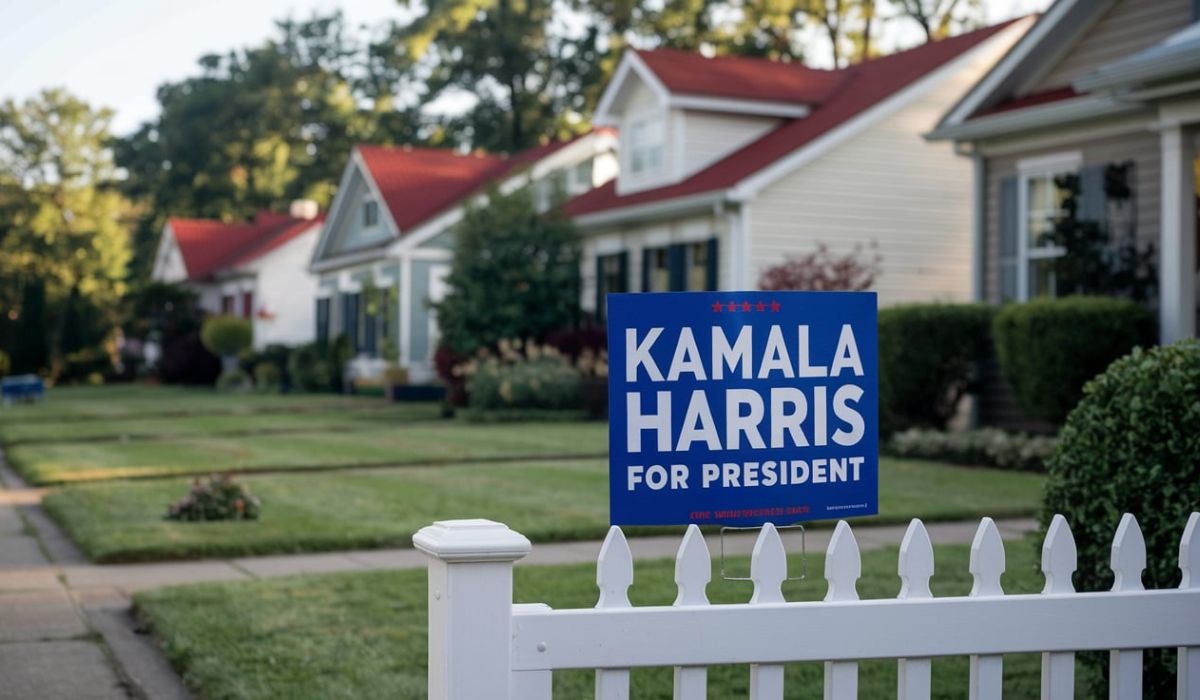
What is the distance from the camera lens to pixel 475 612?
3.03m

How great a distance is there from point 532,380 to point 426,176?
12.5 m

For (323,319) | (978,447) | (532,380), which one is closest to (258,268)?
(323,319)

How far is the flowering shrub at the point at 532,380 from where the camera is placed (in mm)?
23219

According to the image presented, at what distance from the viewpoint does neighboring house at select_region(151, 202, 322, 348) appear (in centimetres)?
4362

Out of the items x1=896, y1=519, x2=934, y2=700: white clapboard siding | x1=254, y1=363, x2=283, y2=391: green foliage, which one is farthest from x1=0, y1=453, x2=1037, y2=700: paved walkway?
x1=254, y1=363, x2=283, y2=391: green foliage

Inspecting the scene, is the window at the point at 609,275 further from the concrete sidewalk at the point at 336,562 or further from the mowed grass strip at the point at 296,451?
the concrete sidewalk at the point at 336,562

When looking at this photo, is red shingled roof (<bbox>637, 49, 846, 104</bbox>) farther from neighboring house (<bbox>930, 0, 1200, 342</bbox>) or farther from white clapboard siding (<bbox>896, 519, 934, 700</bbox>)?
white clapboard siding (<bbox>896, 519, 934, 700</bbox>)

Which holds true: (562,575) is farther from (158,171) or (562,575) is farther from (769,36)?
(158,171)

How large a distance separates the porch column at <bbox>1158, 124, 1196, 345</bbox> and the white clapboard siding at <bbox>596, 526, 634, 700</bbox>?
1172 centimetres

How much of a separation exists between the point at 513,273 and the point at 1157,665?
71.9 ft

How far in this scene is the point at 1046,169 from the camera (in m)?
16.7

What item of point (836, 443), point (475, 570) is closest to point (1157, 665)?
point (836, 443)

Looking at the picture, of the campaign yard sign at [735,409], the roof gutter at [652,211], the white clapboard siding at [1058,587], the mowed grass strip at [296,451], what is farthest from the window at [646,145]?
the white clapboard siding at [1058,587]

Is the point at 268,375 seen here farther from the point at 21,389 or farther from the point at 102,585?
the point at 102,585
